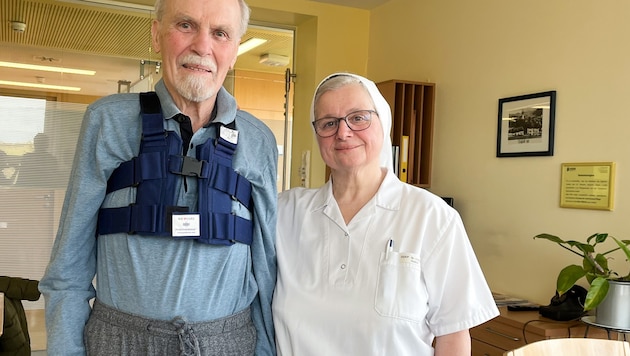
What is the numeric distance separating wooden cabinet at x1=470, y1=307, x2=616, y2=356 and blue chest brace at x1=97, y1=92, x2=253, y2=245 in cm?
205

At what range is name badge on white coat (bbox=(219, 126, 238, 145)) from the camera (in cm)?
157

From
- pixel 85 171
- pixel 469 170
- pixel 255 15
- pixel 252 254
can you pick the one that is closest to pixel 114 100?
pixel 85 171

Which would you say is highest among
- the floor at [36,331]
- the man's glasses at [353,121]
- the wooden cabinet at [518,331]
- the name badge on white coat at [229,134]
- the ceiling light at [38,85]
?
the ceiling light at [38,85]

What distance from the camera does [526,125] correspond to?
3629 mm

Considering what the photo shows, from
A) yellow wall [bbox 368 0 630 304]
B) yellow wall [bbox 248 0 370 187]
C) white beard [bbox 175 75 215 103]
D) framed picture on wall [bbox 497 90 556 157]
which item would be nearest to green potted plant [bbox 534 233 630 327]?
yellow wall [bbox 368 0 630 304]

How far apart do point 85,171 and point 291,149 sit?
13.7 ft

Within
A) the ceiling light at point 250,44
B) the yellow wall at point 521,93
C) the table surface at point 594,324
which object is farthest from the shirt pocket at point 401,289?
the ceiling light at point 250,44

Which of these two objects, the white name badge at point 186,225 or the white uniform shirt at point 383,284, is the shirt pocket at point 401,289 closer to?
the white uniform shirt at point 383,284

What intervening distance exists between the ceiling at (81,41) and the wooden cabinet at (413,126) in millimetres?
1975

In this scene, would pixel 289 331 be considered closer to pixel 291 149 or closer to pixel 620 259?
pixel 620 259

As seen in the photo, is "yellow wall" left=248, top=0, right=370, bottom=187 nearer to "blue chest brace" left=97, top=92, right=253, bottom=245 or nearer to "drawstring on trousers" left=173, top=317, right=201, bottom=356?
"blue chest brace" left=97, top=92, right=253, bottom=245

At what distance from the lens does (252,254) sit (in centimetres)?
169

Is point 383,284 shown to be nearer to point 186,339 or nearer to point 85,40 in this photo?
point 186,339

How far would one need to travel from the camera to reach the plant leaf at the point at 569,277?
9.41 ft
